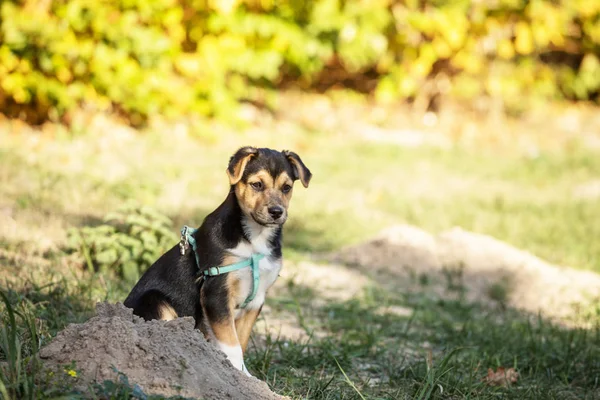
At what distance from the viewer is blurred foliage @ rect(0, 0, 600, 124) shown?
440 inches

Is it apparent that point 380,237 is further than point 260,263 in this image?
Yes

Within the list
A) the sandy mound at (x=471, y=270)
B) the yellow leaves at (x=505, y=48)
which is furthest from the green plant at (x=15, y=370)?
the yellow leaves at (x=505, y=48)

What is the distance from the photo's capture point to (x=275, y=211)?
169 inches

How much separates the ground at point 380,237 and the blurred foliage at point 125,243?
165mm

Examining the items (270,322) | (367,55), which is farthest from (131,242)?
(367,55)

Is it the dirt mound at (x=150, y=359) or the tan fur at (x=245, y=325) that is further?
the tan fur at (x=245, y=325)

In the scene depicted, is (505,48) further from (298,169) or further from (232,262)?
(232,262)

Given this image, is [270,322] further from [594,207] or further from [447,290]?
[594,207]

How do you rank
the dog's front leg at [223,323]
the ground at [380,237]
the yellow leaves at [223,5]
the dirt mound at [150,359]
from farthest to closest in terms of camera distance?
the yellow leaves at [223,5] < the ground at [380,237] < the dog's front leg at [223,323] < the dirt mound at [150,359]

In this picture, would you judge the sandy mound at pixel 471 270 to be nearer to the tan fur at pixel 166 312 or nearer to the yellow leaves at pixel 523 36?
the tan fur at pixel 166 312

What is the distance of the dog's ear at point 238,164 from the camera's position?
14.3 feet

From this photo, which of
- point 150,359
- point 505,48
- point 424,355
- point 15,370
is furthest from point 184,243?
point 505,48

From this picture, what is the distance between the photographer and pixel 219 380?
3.56 m

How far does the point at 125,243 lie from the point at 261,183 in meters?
1.98
